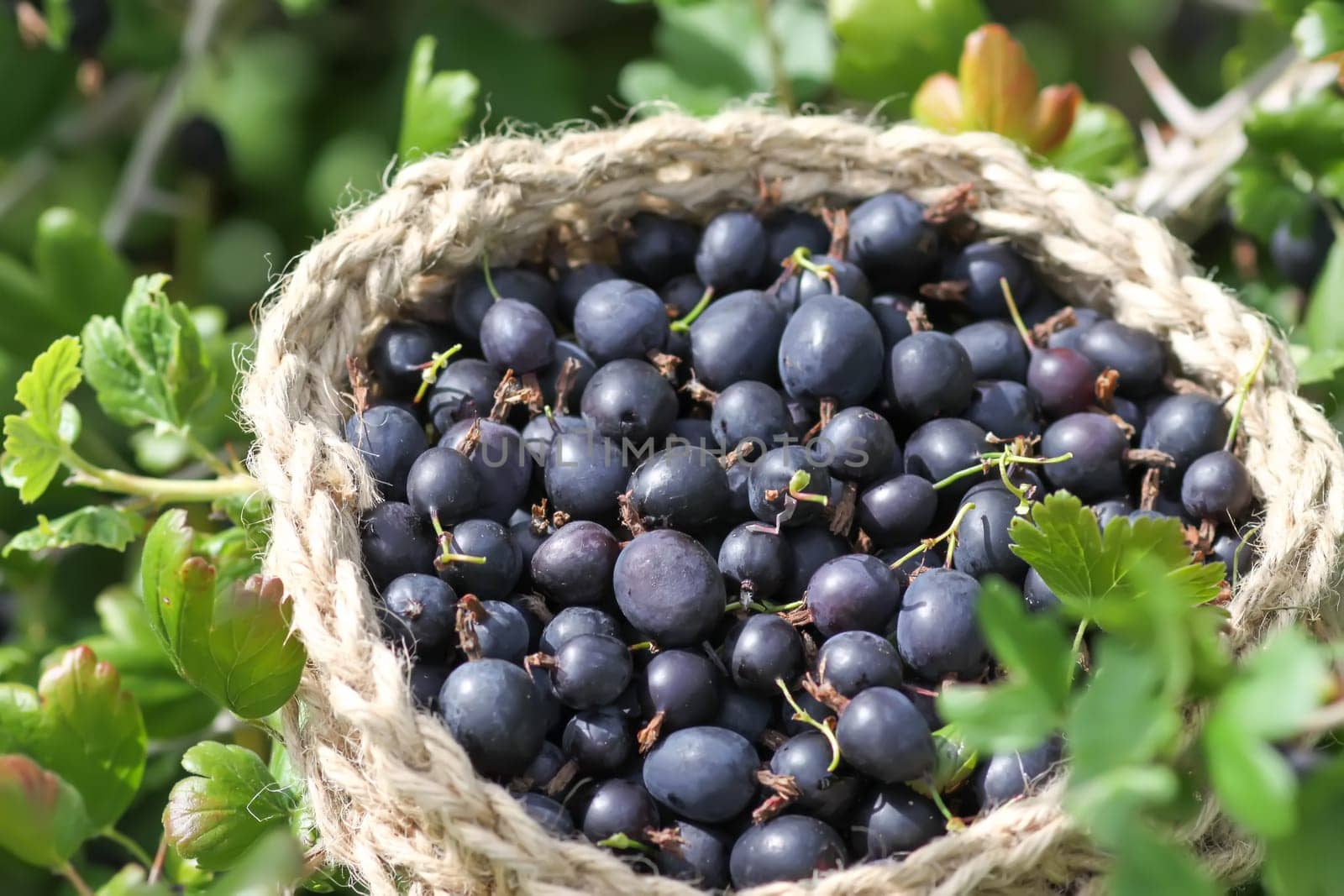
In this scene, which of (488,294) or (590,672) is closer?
(590,672)

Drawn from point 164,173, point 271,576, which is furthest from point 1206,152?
point 164,173

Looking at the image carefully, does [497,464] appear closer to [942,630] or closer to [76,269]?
[942,630]

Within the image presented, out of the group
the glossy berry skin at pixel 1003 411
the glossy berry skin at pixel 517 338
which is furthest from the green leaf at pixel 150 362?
the glossy berry skin at pixel 1003 411

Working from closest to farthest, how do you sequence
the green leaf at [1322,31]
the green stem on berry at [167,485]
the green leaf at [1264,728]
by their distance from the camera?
the green leaf at [1264,728] < the green stem on berry at [167,485] < the green leaf at [1322,31]

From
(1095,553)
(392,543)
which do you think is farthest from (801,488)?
(392,543)

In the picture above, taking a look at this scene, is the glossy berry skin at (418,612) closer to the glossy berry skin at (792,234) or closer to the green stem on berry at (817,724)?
the green stem on berry at (817,724)

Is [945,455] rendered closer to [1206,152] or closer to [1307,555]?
[1307,555]
